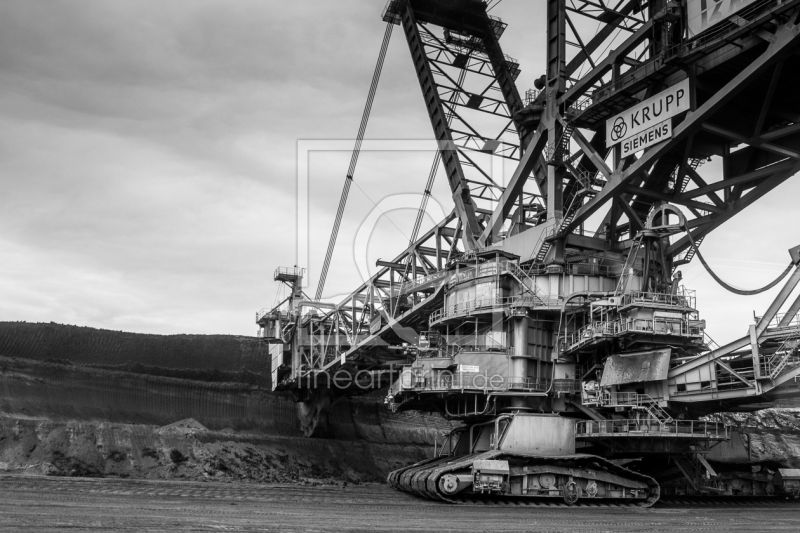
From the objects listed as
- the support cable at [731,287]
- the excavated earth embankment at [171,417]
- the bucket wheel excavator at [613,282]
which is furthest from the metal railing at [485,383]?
the excavated earth embankment at [171,417]

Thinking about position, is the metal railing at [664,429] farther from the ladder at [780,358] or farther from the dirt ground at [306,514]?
the ladder at [780,358]

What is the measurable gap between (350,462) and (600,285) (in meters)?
29.9

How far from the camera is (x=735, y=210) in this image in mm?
35250

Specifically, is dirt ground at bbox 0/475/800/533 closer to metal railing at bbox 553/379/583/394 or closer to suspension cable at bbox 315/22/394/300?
metal railing at bbox 553/379/583/394

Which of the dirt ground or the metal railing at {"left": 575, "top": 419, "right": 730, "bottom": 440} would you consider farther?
the metal railing at {"left": 575, "top": 419, "right": 730, "bottom": 440}

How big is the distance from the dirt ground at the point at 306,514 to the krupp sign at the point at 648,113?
1446 centimetres

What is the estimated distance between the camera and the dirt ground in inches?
827

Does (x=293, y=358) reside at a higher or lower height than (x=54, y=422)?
higher

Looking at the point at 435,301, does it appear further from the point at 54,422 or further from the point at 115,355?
the point at 115,355

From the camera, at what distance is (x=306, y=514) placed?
81.7 ft

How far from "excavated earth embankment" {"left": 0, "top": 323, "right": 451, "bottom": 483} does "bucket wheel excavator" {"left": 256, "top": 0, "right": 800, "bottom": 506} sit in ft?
57.5

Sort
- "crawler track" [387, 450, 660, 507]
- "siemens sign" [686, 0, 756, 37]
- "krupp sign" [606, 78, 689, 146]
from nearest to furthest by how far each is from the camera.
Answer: "siemens sign" [686, 0, 756, 37] → "krupp sign" [606, 78, 689, 146] → "crawler track" [387, 450, 660, 507]

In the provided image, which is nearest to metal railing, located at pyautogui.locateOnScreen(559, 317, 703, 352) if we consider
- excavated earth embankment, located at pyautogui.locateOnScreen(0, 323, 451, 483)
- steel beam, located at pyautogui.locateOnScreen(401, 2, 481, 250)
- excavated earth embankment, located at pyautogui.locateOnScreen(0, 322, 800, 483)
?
steel beam, located at pyautogui.locateOnScreen(401, 2, 481, 250)

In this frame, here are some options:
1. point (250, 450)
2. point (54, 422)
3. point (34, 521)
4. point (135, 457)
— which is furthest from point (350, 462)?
point (34, 521)
